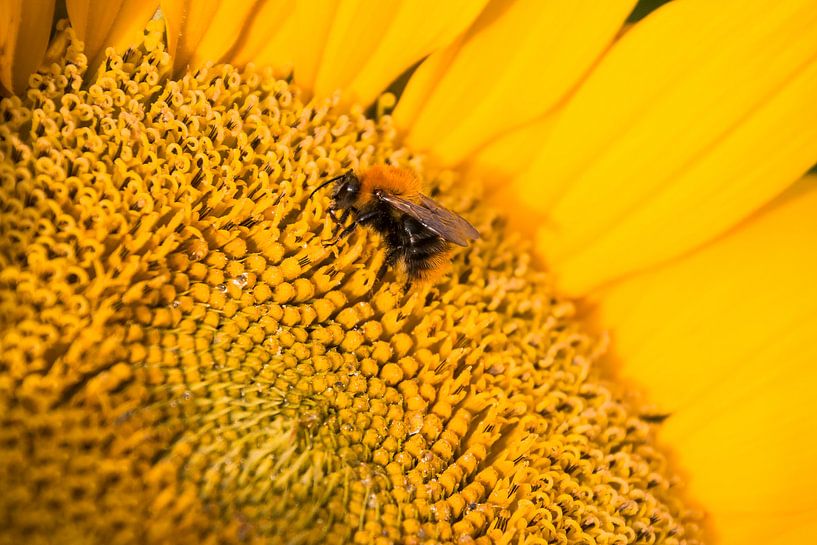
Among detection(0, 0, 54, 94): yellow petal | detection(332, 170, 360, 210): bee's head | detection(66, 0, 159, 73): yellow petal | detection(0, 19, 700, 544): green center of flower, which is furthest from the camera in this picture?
detection(332, 170, 360, 210): bee's head

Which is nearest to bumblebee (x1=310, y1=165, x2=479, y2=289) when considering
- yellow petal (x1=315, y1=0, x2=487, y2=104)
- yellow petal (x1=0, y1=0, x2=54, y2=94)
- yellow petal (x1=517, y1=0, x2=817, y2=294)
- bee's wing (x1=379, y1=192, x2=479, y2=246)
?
bee's wing (x1=379, y1=192, x2=479, y2=246)

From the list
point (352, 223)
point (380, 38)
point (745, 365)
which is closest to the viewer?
point (352, 223)

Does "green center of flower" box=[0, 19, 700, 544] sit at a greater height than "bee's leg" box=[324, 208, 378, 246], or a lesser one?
lesser

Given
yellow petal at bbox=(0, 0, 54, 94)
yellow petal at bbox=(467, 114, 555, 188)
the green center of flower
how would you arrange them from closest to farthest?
the green center of flower, yellow petal at bbox=(0, 0, 54, 94), yellow petal at bbox=(467, 114, 555, 188)

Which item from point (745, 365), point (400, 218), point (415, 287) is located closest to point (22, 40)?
point (400, 218)

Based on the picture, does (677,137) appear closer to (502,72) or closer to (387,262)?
(502,72)

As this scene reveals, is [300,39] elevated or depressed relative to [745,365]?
elevated

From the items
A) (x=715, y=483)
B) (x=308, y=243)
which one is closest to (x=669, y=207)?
(x=715, y=483)

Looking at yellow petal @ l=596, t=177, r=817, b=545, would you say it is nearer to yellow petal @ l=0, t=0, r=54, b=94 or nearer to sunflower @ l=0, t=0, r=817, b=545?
sunflower @ l=0, t=0, r=817, b=545
